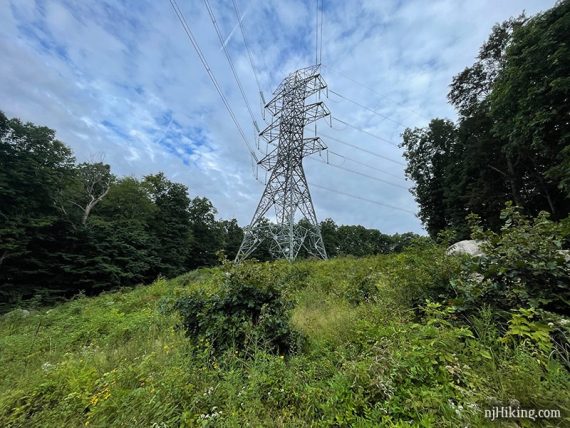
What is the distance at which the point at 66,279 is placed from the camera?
22.0 metres

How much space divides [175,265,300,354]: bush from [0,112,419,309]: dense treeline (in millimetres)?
9767

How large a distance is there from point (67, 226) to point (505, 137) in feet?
108

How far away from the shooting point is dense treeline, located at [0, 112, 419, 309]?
1906 cm

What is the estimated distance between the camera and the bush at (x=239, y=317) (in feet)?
12.1

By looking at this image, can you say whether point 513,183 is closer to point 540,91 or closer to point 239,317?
point 540,91

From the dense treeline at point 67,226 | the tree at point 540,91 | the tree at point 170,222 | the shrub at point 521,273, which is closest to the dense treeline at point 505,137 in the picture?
the tree at point 540,91

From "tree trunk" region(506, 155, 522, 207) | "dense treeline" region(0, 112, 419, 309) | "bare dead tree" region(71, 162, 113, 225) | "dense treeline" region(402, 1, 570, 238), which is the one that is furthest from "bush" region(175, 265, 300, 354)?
"bare dead tree" region(71, 162, 113, 225)

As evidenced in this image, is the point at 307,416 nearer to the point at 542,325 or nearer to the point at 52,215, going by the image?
the point at 542,325

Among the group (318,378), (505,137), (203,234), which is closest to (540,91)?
(505,137)

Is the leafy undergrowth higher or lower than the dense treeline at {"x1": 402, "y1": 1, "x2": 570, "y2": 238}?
lower

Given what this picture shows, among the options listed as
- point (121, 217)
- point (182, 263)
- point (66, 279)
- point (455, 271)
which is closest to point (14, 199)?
point (66, 279)

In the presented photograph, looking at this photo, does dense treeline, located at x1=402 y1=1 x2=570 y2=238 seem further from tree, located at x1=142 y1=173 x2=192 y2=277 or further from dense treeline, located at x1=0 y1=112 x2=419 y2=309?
tree, located at x1=142 y1=173 x2=192 y2=277

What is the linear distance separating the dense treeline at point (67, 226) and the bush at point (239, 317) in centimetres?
977

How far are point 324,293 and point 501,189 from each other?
20256 mm
